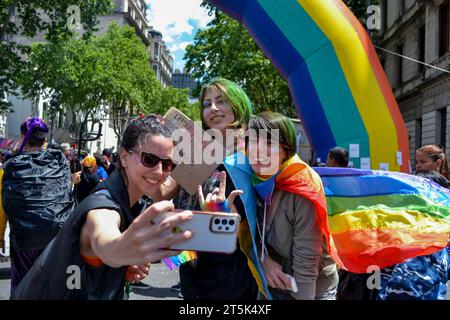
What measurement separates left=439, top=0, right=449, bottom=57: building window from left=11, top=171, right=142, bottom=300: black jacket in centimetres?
2033

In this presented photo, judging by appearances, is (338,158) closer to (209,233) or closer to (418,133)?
(209,233)

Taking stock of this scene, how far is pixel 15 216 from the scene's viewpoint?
373 centimetres

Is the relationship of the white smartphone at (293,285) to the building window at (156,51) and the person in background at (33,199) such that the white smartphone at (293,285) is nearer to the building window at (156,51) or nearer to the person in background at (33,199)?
the person in background at (33,199)

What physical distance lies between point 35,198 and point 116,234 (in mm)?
2652

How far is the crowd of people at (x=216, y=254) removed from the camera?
55.2 inches

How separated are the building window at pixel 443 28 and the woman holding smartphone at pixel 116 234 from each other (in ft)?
66.0

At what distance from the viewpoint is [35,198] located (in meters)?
3.71

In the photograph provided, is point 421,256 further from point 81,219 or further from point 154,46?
point 154,46

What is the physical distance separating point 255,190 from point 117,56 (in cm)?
3539

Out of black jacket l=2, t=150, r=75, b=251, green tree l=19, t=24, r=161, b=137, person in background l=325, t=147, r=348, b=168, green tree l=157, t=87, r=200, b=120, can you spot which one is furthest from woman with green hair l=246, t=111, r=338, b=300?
green tree l=157, t=87, r=200, b=120

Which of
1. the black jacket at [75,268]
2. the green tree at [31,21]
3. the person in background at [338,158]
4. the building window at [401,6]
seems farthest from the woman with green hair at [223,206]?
the building window at [401,6]
